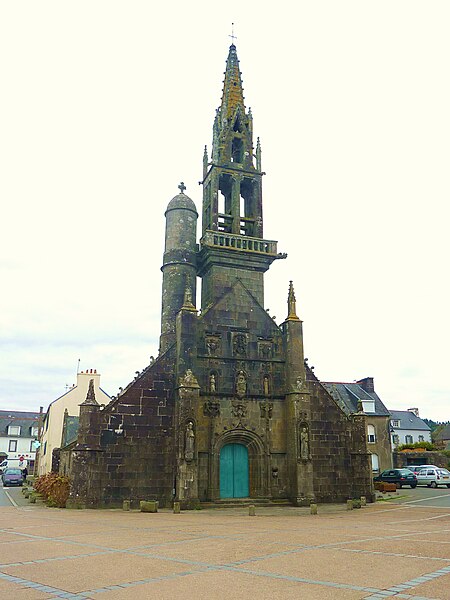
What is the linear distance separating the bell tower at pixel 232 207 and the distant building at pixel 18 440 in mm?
55012

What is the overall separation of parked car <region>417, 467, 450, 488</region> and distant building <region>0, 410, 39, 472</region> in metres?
52.2

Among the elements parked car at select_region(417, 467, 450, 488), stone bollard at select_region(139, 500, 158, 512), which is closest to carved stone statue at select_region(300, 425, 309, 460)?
stone bollard at select_region(139, 500, 158, 512)

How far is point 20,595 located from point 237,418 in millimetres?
17401

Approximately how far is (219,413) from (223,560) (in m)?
14.5

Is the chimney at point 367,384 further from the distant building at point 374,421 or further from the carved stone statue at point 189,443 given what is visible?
the carved stone statue at point 189,443

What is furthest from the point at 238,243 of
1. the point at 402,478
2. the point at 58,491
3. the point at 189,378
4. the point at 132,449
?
the point at 402,478

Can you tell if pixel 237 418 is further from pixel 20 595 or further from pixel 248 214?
pixel 20 595

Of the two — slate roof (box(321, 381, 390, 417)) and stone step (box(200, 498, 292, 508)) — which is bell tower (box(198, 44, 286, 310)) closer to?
stone step (box(200, 498, 292, 508))

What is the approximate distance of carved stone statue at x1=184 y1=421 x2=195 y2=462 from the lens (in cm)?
2134

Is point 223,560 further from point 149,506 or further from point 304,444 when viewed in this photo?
point 304,444

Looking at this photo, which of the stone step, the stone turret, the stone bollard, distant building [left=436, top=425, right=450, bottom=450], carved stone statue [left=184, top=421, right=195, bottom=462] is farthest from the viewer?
distant building [left=436, top=425, right=450, bottom=450]

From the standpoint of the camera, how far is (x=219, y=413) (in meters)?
23.4

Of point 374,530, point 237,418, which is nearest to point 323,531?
point 374,530

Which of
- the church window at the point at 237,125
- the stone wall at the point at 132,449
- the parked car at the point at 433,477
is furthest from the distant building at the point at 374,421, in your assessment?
the stone wall at the point at 132,449
